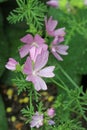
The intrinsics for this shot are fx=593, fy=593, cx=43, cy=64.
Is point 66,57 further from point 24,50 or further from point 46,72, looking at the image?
point 46,72

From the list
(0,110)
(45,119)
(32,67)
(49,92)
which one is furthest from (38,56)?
(49,92)

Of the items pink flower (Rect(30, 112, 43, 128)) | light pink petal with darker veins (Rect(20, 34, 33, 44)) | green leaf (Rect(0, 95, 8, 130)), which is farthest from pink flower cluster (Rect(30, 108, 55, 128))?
green leaf (Rect(0, 95, 8, 130))

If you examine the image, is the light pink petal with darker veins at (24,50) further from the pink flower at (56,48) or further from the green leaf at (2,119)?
the green leaf at (2,119)

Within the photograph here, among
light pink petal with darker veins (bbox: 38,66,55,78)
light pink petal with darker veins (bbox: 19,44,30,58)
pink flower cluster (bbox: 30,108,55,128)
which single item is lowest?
pink flower cluster (bbox: 30,108,55,128)

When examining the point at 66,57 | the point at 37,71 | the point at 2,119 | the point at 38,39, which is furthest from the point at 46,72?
the point at 66,57

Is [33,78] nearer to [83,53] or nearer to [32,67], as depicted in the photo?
[32,67]

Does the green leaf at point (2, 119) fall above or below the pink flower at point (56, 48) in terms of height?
below

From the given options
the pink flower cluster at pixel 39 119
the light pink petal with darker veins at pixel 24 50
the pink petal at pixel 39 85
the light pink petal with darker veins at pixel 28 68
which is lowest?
the pink flower cluster at pixel 39 119

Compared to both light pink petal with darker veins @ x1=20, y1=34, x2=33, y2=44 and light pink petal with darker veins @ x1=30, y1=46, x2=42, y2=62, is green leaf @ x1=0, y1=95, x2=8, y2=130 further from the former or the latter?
light pink petal with darker veins @ x1=30, y1=46, x2=42, y2=62

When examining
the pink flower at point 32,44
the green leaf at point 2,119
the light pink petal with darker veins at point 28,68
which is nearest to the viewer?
the light pink petal with darker veins at point 28,68

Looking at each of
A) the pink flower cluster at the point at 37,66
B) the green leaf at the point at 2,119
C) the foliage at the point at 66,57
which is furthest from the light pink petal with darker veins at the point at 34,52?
the green leaf at the point at 2,119

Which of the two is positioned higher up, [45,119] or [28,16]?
[28,16]
